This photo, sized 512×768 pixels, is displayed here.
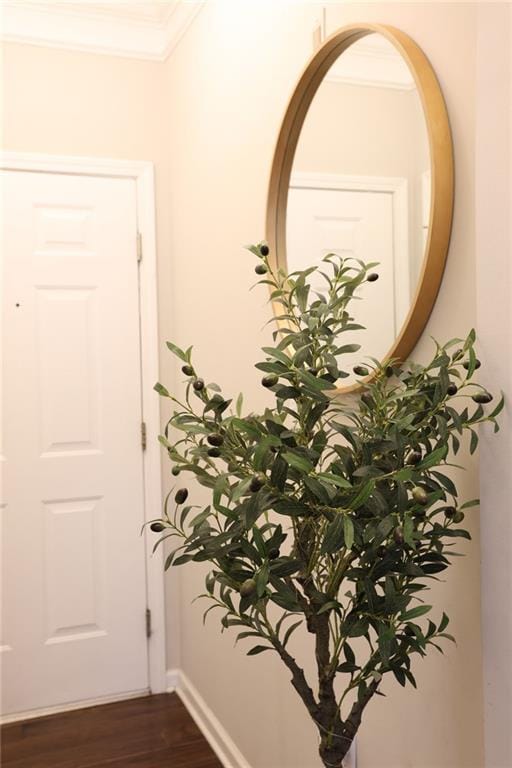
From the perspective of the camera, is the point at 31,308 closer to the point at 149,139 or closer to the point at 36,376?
the point at 36,376

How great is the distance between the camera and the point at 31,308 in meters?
2.90

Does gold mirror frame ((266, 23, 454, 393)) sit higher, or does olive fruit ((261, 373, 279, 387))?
gold mirror frame ((266, 23, 454, 393))

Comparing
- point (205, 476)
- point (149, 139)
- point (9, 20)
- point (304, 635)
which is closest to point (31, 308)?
point (149, 139)

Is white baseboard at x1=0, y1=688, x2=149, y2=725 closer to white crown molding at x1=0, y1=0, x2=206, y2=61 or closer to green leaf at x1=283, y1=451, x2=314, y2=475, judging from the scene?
green leaf at x1=283, y1=451, x2=314, y2=475

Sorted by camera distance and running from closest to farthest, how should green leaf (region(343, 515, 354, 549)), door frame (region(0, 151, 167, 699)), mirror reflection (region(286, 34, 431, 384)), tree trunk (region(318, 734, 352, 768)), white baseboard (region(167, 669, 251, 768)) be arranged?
green leaf (region(343, 515, 354, 549)) < tree trunk (region(318, 734, 352, 768)) < mirror reflection (region(286, 34, 431, 384)) < white baseboard (region(167, 669, 251, 768)) < door frame (region(0, 151, 167, 699))

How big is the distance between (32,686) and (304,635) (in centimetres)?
147

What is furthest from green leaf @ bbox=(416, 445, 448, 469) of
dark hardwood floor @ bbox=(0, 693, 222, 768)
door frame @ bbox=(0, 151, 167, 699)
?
door frame @ bbox=(0, 151, 167, 699)

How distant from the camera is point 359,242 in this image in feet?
5.14

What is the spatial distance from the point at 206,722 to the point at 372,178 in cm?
202

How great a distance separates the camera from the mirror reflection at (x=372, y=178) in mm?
1378

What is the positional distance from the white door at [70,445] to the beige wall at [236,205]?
17 centimetres

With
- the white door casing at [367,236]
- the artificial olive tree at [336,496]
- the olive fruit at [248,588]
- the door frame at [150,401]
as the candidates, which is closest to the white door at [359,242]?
the white door casing at [367,236]

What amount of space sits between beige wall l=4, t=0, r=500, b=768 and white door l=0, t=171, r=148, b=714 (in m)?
0.17

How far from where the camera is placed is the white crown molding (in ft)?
9.16
